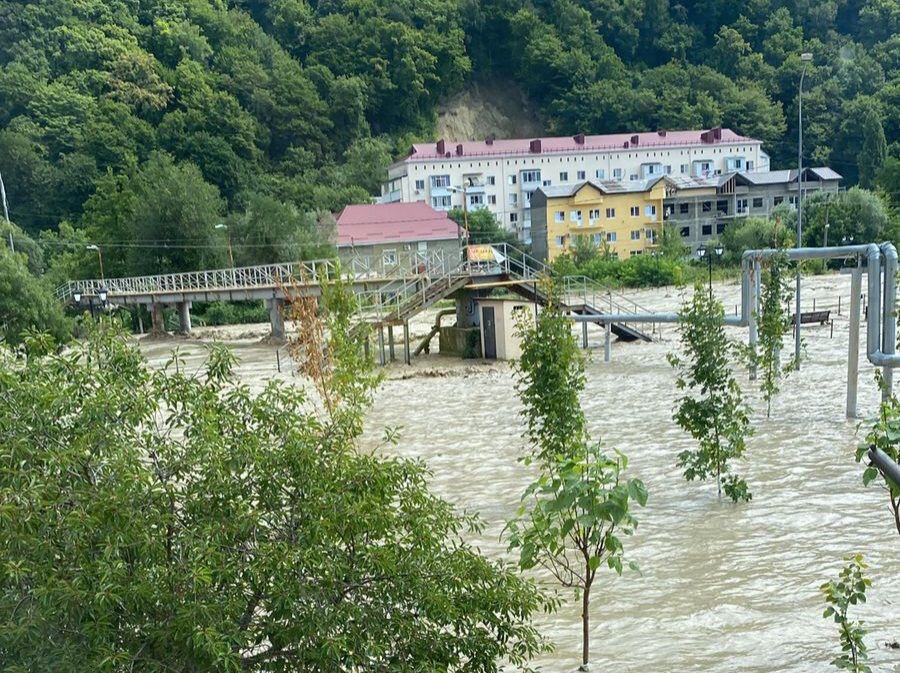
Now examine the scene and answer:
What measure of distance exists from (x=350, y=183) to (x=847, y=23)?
267ft

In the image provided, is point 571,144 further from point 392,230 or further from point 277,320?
point 277,320

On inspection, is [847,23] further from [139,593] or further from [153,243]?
[139,593]

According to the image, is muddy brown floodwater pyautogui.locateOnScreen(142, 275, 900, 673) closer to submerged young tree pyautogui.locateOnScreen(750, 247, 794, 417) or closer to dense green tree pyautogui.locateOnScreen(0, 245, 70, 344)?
submerged young tree pyautogui.locateOnScreen(750, 247, 794, 417)

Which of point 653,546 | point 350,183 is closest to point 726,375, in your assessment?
point 653,546

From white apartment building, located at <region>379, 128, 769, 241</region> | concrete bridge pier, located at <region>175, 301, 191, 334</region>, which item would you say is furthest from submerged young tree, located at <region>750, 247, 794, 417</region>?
white apartment building, located at <region>379, 128, 769, 241</region>

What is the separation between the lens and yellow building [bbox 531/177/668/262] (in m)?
80.6

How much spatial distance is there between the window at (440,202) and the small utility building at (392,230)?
13311 millimetres

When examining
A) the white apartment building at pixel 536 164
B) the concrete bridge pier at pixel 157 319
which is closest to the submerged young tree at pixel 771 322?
the concrete bridge pier at pixel 157 319

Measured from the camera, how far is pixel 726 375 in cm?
1276

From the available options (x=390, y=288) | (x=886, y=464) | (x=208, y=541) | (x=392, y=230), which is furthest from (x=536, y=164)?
(x=886, y=464)

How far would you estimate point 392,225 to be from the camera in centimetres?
7688

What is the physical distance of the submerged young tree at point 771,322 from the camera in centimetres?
1875

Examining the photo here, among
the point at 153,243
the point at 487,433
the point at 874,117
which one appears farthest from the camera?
the point at 874,117

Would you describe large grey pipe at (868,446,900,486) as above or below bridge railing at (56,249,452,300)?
above
